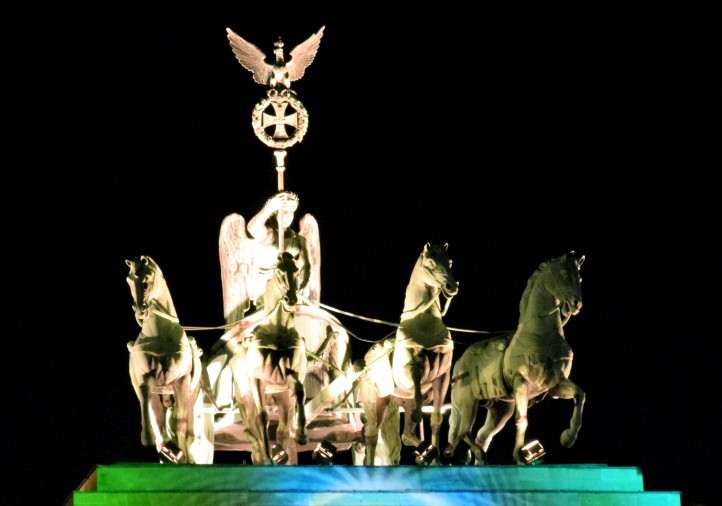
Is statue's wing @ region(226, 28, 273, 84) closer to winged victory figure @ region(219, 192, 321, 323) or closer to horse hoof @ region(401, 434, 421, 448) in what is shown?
winged victory figure @ region(219, 192, 321, 323)

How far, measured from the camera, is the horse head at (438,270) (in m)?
19.0

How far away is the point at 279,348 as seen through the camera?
18859mm

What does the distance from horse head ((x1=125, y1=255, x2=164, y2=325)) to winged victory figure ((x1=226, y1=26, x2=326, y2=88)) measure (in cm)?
354

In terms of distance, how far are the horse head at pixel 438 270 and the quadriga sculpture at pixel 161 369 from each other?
7.23 ft

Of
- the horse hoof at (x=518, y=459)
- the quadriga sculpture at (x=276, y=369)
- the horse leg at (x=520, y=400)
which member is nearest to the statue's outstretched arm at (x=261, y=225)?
the quadriga sculpture at (x=276, y=369)

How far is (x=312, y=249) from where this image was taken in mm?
21578

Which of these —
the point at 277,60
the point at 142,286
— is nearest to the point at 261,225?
the point at 277,60

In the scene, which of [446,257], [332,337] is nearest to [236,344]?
[332,337]

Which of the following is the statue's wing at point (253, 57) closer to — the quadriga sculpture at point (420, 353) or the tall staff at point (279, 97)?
the tall staff at point (279, 97)

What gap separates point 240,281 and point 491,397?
126 inches

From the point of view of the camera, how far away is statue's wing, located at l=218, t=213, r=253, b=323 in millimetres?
21500

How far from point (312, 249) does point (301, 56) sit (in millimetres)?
2053

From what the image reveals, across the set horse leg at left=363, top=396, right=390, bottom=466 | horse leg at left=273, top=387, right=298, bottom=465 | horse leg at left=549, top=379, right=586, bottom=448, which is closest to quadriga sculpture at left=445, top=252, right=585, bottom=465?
horse leg at left=549, top=379, right=586, bottom=448

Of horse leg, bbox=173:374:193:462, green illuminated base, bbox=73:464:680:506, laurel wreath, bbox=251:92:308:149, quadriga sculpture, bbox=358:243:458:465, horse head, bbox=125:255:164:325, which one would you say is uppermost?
laurel wreath, bbox=251:92:308:149
